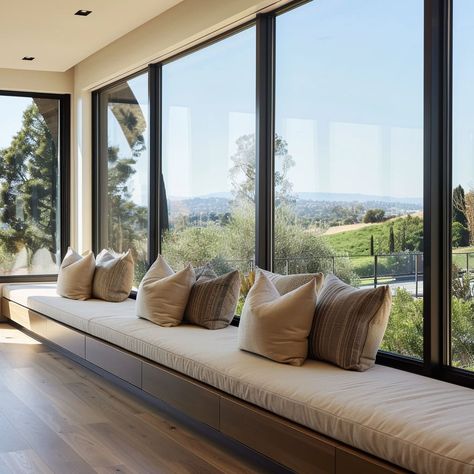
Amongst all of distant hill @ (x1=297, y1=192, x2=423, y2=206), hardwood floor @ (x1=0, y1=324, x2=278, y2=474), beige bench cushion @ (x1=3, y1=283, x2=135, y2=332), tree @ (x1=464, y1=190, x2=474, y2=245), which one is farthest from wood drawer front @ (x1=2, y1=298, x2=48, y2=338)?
tree @ (x1=464, y1=190, x2=474, y2=245)

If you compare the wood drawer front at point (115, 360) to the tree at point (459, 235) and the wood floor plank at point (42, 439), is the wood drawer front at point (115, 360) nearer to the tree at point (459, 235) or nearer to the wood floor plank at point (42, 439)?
the wood floor plank at point (42, 439)

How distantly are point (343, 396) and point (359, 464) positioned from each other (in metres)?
0.34

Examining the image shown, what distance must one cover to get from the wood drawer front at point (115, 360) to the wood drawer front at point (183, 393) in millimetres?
136

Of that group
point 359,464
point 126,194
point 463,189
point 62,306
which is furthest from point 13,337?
point 359,464

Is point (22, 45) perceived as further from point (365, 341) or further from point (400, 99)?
point (365, 341)

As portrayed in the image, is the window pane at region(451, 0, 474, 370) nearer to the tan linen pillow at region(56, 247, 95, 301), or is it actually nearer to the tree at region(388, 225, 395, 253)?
the tree at region(388, 225, 395, 253)

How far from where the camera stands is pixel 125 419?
4.24 metres

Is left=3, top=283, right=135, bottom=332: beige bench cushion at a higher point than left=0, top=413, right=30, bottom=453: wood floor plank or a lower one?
higher

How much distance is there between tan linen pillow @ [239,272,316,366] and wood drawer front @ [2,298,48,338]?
127 inches

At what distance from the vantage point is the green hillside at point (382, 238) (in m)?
3.88

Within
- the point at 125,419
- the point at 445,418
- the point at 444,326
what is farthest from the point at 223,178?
the point at 445,418

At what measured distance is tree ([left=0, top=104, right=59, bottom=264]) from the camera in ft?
27.6

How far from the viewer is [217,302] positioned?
4.88 m

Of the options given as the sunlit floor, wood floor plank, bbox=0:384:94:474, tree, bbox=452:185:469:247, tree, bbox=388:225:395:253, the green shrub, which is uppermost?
Result: tree, bbox=452:185:469:247
